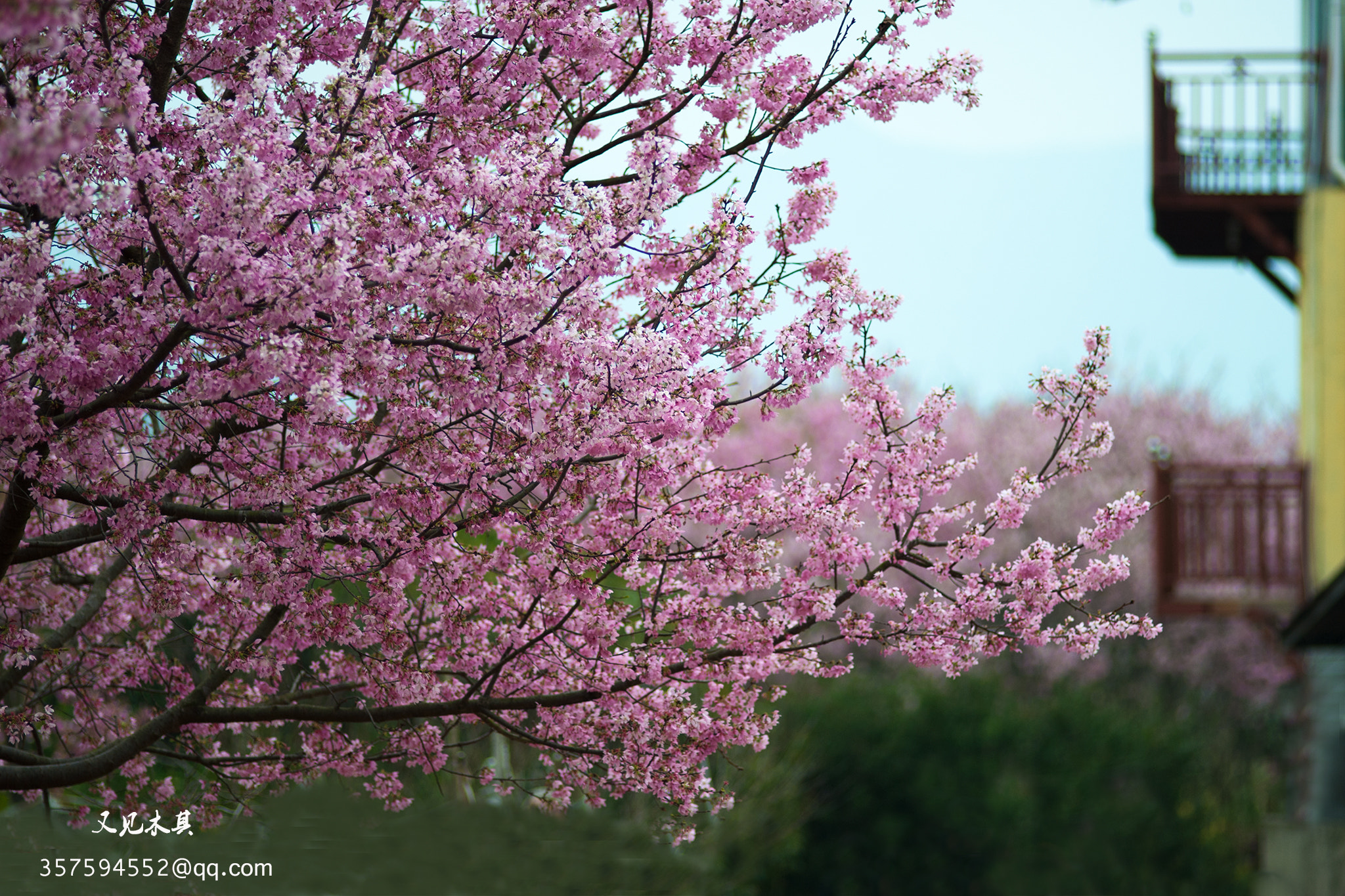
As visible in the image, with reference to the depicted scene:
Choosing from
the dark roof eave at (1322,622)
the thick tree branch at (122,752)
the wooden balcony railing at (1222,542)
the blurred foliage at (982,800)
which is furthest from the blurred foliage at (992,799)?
the thick tree branch at (122,752)

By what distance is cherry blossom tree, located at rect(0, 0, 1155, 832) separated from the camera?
12.3 feet

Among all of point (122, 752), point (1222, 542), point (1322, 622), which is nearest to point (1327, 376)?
point (1222, 542)

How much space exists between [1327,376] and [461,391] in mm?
11324

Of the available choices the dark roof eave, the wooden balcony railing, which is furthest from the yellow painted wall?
the dark roof eave

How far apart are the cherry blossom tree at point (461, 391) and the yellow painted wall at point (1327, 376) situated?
30.8 ft

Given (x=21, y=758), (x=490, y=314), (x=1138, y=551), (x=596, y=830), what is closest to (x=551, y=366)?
(x=490, y=314)

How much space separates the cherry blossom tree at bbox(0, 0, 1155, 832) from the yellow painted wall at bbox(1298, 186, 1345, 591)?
9390mm

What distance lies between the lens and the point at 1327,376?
43.1 feet

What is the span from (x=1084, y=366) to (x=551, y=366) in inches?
73.8

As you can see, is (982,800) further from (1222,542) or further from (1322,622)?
(1322,622)

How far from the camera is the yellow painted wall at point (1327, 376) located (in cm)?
1312

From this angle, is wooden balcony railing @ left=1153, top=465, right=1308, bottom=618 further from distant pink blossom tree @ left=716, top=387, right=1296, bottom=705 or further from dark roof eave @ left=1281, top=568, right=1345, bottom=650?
distant pink blossom tree @ left=716, top=387, right=1296, bottom=705

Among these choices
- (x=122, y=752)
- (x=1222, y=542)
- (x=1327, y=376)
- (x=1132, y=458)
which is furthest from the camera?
(x=1132, y=458)

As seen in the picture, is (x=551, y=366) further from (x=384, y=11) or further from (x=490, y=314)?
(x=384, y=11)
